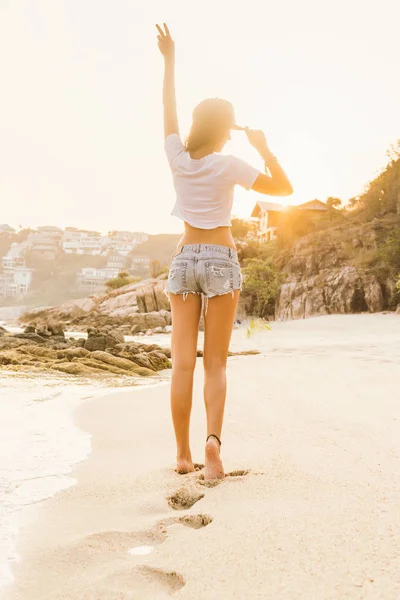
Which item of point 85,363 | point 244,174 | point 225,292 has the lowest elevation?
point 85,363

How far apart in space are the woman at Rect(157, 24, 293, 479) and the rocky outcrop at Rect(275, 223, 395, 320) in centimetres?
2340

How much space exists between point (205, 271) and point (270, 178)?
55 centimetres

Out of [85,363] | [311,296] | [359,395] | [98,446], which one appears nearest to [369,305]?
[311,296]

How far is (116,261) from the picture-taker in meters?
159

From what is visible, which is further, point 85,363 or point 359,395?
point 85,363

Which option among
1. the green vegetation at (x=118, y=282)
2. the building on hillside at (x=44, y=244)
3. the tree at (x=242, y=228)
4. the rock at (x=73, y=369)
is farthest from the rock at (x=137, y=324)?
the building on hillside at (x=44, y=244)

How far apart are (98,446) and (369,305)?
23.5m

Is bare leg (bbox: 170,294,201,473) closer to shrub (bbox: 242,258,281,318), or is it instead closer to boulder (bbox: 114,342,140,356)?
boulder (bbox: 114,342,140,356)

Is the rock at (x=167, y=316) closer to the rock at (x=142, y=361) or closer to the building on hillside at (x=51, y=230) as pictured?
the rock at (x=142, y=361)

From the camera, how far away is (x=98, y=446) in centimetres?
291

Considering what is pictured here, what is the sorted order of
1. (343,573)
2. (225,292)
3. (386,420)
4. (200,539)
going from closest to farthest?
(343,573) < (200,539) < (225,292) < (386,420)

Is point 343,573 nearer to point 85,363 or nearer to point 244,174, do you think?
point 244,174

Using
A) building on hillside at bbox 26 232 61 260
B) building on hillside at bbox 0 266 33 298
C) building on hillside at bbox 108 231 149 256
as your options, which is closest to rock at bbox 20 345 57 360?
building on hillside at bbox 0 266 33 298

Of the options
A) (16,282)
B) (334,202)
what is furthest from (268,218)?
(16,282)
